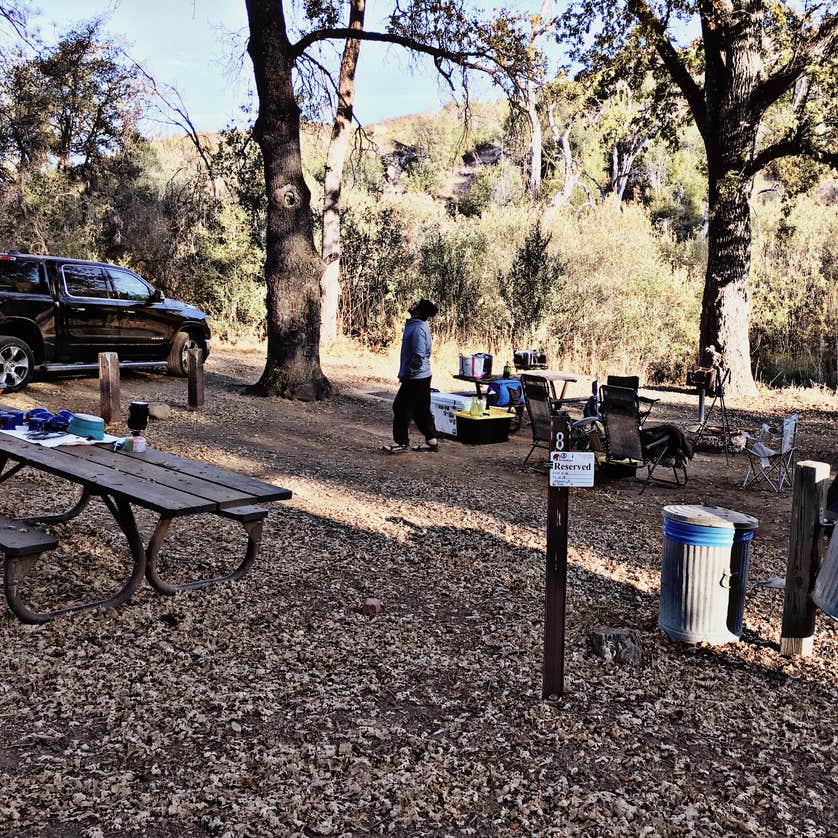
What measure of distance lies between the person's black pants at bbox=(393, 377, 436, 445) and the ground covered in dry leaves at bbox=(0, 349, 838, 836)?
2.52m

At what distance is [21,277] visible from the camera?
37.2 feet

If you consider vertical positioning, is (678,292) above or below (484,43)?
below


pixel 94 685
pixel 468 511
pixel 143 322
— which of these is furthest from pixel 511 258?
pixel 94 685

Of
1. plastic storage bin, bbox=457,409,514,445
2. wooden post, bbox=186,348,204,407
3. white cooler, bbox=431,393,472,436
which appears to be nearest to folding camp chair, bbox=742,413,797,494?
plastic storage bin, bbox=457,409,514,445

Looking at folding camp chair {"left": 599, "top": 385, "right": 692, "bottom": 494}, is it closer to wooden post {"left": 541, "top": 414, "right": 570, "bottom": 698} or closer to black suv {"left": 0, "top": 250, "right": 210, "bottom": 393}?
wooden post {"left": 541, "top": 414, "right": 570, "bottom": 698}

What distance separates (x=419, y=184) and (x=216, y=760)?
41.9 metres

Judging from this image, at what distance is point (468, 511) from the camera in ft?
23.4

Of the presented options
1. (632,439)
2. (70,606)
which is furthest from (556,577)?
(632,439)

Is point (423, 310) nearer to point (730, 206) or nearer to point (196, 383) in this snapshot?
point (196, 383)

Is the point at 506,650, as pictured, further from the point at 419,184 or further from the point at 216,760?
the point at 419,184

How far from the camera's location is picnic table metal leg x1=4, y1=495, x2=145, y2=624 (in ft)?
13.4

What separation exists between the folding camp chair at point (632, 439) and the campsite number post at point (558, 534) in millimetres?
4413

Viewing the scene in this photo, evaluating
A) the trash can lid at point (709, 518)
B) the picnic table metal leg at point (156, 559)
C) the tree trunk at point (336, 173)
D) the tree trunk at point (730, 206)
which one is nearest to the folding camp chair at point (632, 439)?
the trash can lid at point (709, 518)

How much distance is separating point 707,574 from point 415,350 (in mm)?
4981
